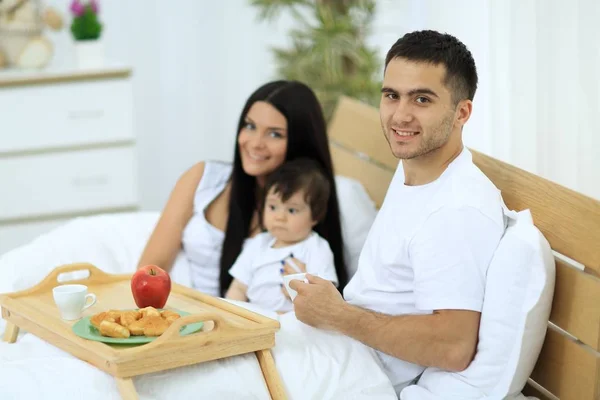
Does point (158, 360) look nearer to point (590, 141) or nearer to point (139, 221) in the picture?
point (590, 141)

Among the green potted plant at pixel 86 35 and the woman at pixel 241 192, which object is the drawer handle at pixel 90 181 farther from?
the woman at pixel 241 192

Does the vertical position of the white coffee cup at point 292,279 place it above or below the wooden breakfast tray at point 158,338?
above

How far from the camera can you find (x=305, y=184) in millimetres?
2320

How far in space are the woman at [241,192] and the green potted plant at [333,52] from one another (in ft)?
3.71

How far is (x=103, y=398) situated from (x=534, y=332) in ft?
2.52

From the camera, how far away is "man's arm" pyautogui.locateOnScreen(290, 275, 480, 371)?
5.50 feet

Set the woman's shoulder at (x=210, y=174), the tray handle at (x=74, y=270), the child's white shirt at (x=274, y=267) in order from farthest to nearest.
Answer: the woman's shoulder at (x=210, y=174), the child's white shirt at (x=274, y=267), the tray handle at (x=74, y=270)

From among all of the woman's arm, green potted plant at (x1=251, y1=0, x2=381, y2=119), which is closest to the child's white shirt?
the woman's arm

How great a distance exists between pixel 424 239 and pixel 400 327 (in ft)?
0.56

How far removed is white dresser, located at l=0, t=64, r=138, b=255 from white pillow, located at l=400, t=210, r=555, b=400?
2.41 m

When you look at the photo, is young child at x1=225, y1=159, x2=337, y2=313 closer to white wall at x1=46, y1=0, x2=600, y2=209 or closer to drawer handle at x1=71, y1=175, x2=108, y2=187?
white wall at x1=46, y1=0, x2=600, y2=209

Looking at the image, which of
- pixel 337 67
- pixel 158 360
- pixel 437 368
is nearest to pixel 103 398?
pixel 158 360

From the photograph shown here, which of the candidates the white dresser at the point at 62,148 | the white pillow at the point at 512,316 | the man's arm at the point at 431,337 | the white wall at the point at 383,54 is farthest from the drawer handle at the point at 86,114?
the white pillow at the point at 512,316

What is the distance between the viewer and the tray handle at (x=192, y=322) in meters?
1.57
